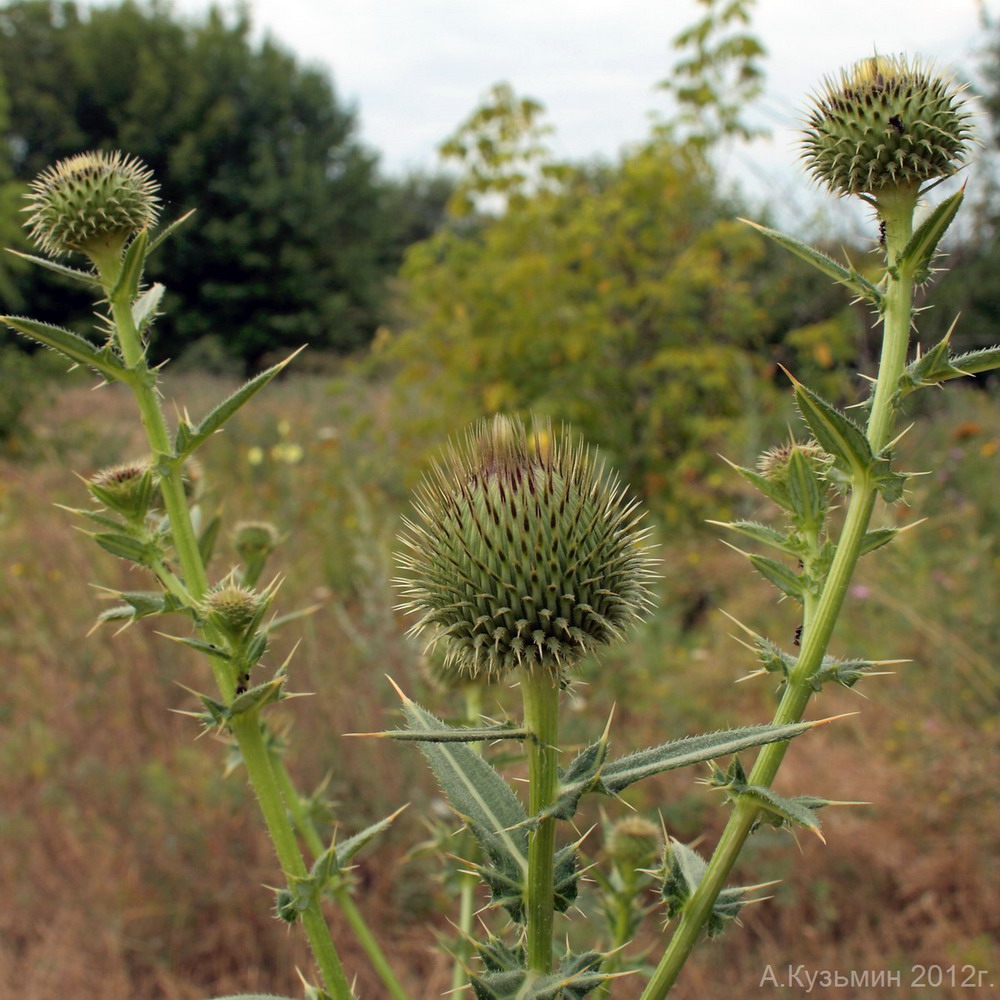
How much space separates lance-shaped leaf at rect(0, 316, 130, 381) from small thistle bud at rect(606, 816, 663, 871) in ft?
5.01

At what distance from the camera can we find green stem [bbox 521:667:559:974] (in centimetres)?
139

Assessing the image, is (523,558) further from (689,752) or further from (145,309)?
(145,309)

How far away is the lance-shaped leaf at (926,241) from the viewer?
144 cm

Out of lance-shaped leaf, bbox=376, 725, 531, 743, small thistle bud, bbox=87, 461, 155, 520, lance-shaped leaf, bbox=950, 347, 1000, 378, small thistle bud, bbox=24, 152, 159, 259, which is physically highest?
small thistle bud, bbox=24, 152, 159, 259

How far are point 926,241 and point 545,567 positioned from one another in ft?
2.90

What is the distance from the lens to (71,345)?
160 centimetres

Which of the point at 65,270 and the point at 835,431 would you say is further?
the point at 65,270

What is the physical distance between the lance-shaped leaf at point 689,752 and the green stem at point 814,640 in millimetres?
105

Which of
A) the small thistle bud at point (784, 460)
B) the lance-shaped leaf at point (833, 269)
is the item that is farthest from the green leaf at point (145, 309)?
the small thistle bud at point (784, 460)

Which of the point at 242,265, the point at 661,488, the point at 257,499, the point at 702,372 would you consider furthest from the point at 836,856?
the point at 242,265

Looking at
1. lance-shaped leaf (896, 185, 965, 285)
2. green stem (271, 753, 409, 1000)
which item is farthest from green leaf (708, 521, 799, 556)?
green stem (271, 753, 409, 1000)

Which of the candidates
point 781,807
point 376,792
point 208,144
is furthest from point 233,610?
point 208,144

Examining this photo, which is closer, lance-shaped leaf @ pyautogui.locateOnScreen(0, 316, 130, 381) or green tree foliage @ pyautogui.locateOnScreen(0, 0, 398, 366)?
lance-shaped leaf @ pyautogui.locateOnScreen(0, 316, 130, 381)

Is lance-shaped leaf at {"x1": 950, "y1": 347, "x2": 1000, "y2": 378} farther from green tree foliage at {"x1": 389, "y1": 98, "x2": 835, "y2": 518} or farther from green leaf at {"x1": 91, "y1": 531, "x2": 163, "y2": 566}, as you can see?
green tree foliage at {"x1": 389, "y1": 98, "x2": 835, "y2": 518}
